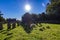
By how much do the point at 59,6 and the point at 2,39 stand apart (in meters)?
45.2

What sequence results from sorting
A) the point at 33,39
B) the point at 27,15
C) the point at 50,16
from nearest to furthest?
the point at 33,39
the point at 27,15
the point at 50,16

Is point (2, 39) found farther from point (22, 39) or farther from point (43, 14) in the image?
point (43, 14)

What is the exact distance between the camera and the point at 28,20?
104 feet

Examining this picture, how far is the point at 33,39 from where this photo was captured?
56.1 ft

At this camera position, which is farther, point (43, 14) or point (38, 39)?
point (43, 14)

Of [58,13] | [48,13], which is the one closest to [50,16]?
[48,13]

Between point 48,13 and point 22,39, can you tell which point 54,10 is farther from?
point 22,39

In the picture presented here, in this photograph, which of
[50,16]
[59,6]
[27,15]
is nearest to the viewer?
[27,15]

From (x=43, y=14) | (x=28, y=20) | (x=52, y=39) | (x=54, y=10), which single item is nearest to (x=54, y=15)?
(x=54, y=10)

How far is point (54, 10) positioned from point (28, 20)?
32.0 metres

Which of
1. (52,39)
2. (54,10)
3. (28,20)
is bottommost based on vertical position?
(52,39)

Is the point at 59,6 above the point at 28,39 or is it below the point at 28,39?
above

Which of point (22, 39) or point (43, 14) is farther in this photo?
point (43, 14)

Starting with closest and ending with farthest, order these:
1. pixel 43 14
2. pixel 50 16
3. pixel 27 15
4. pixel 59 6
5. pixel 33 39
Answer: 1. pixel 33 39
2. pixel 27 15
3. pixel 59 6
4. pixel 50 16
5. pixel 43 14
